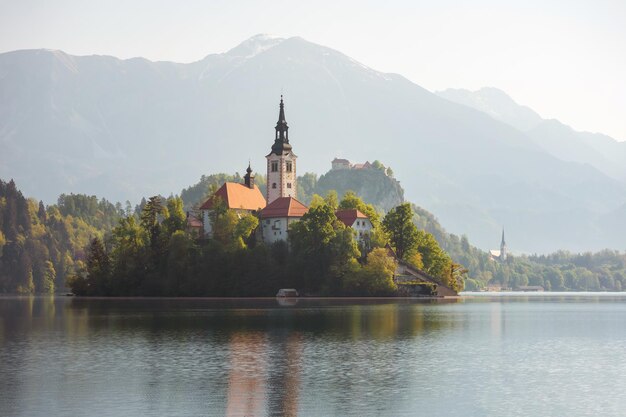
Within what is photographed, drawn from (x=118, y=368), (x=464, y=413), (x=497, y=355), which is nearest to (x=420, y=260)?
(x=497, y=355)

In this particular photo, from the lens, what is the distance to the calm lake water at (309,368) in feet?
164

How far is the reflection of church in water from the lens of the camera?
A: 163ft

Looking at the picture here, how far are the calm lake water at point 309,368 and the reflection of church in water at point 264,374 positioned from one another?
0.32 ft

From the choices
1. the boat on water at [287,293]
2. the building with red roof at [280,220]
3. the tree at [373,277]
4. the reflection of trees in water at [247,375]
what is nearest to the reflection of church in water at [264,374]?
the reflection of trees in water at [247,375]

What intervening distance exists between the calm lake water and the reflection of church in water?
97 mm

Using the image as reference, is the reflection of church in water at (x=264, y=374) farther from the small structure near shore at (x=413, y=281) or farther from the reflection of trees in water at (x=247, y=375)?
the small structure near shore at (x=413, y=281)

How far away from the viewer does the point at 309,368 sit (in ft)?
213

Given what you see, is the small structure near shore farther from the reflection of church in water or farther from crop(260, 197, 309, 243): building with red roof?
the reflection of church in water

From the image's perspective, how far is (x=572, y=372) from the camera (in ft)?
212

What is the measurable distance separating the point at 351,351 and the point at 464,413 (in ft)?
90.4

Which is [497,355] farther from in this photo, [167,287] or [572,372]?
[167,287]

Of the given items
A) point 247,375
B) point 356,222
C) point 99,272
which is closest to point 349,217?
point 356,222

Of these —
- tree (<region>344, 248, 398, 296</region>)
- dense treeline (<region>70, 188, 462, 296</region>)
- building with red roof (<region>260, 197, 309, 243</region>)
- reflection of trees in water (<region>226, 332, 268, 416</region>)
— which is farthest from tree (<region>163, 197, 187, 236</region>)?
reflection of trees in water (<region>226, 332, 268, 416</region>)

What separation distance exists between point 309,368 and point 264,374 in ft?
14.4
